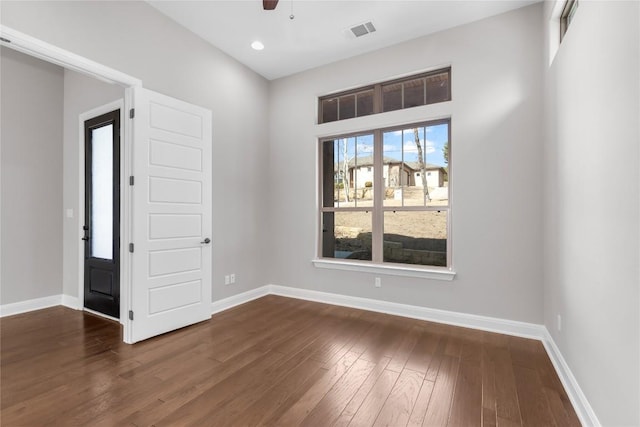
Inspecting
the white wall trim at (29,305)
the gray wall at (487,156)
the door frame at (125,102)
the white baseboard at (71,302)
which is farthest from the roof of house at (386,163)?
the white wall trim at (29,305)

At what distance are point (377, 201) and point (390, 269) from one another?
905 mm

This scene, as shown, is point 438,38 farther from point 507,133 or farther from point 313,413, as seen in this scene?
point 313,413

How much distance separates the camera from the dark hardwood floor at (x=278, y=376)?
1.83 metres

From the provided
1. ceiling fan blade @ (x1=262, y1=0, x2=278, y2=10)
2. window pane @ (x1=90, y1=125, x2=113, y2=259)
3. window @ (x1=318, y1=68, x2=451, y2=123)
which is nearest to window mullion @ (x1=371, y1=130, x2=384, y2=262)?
window @ (x1=318, y1=68, x2=451, y2=123)

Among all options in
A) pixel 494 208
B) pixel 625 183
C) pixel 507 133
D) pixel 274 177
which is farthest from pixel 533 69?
pixel 274 177

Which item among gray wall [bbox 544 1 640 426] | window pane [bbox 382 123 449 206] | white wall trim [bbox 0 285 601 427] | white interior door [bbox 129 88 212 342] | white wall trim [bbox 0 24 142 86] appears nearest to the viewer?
gray wall [bbox 544 1 640 426]

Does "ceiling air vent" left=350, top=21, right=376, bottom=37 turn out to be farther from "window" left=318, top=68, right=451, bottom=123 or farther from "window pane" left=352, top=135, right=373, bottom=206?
"window pane" left=352, top=135, right=373, bottom=206

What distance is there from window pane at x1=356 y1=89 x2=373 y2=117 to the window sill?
2.05 meters

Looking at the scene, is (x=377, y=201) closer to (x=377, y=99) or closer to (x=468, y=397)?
(x=377, y=99)

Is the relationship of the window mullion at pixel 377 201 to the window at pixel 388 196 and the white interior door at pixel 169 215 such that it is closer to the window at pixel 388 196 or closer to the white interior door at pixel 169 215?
the window at pixel 388 196

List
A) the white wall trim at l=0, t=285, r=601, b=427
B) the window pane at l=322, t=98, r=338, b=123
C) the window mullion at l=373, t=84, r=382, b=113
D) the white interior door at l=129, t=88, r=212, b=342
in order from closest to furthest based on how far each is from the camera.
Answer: the white wall trim at l=0, t=285, r=601, b=427
the white interior door at l=129, t=88, r=212, b=342
the window mullion at l=373, t=84, r=382, b=113
the window pane at l=322, t=98, r=338, b=123

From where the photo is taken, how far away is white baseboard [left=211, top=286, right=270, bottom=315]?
3.75 metres

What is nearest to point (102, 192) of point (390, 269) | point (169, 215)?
point (169, 215)

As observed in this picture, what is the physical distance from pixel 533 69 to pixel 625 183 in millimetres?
2210
